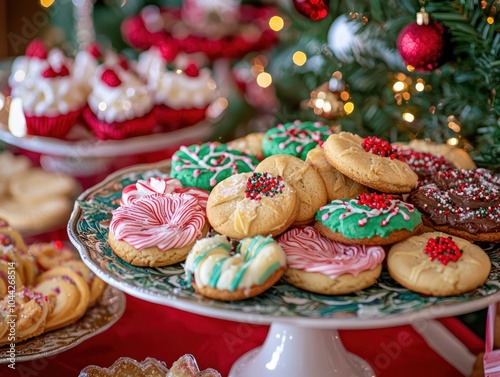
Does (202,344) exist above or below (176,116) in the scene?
below

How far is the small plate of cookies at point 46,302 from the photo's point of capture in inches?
45.4

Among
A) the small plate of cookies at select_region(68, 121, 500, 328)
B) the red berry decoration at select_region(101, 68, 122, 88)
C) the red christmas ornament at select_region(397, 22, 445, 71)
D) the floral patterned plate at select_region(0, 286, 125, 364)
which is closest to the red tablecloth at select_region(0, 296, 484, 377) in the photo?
the floral patterned plate at select_region(0, 286, 125, 364)

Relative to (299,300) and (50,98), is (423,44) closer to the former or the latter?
(299,300)

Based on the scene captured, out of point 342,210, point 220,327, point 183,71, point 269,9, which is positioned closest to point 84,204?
point 220,327

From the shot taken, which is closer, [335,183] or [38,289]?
[335,183]

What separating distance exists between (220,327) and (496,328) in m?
0.58

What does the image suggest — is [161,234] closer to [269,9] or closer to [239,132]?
[239,132]

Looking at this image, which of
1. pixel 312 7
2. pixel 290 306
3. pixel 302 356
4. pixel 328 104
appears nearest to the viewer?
pixel 290 306

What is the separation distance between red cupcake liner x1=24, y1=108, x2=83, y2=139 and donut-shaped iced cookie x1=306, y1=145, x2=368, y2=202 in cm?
107

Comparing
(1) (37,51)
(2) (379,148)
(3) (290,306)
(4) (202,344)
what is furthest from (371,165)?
(1) (37,51)

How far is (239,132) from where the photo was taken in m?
2.35

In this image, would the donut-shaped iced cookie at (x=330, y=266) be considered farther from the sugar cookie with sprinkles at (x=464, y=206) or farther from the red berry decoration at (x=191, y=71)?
the red berry decoration at (x=191, y=71)

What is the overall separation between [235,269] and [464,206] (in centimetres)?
43

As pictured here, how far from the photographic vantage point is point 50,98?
1.88 m
